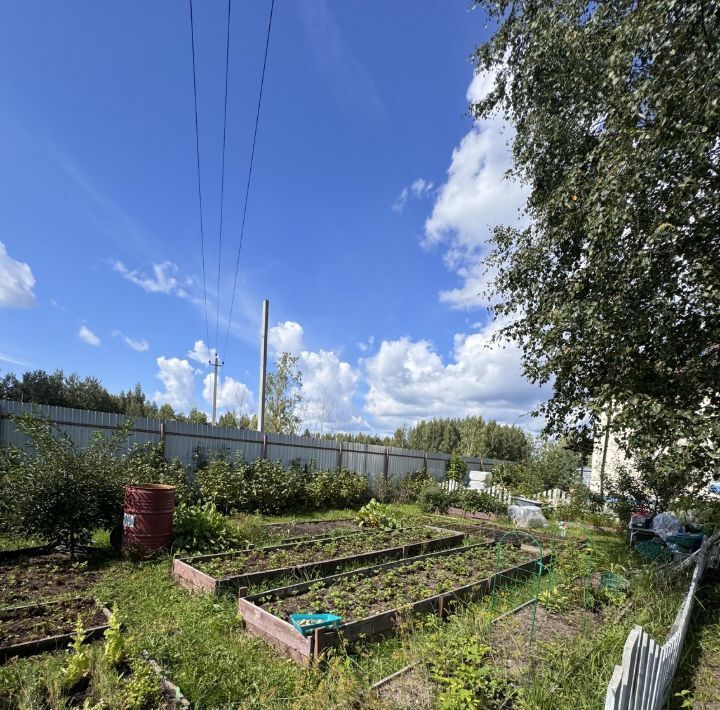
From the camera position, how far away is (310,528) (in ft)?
28.0

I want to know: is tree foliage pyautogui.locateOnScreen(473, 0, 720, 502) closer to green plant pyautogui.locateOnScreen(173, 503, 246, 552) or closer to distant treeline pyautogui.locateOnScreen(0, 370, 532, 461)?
green plant pyautogui.locateOnScreen(173, 503, 246, 552)

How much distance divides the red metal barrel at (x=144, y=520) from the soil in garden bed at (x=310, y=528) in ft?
6.80

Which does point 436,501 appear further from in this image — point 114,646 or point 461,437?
point 461,437

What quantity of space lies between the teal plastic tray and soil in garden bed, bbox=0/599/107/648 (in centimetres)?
166

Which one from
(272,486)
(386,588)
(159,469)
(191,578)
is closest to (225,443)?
(272,486)

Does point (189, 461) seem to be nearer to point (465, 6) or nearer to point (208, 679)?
point (208, 679)

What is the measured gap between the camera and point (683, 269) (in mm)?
4777

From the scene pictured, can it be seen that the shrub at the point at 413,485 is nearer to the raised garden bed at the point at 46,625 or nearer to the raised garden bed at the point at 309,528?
the raised garden bed at the point at 309,528

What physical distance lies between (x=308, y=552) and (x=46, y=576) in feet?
10.3

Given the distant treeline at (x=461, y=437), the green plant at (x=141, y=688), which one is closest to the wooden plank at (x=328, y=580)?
the green plant at (x=141, y=688)

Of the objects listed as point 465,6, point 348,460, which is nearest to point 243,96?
point 465,6

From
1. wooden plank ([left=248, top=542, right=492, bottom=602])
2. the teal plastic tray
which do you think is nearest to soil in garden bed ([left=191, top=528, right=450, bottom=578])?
wooden plank ([left=248, top=542, right=492, bottom=602])

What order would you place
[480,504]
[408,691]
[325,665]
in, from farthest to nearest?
1. [480,504]
2. [325,665]
3. [408,691]

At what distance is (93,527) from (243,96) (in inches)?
271
